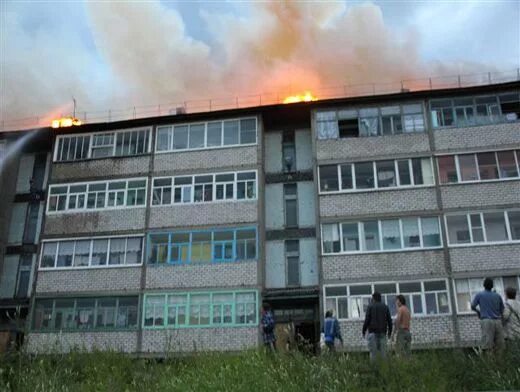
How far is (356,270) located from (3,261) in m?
19.2

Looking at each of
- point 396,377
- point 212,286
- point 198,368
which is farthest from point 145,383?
point 212,286

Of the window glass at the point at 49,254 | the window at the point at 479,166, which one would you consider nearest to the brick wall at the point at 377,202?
the window at the point at 479,166

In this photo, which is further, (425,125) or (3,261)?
(3,261)

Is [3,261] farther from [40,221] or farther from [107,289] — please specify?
[107,289]

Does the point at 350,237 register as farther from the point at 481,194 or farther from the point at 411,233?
the point at 481,194

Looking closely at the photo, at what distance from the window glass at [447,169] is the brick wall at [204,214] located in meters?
8.98

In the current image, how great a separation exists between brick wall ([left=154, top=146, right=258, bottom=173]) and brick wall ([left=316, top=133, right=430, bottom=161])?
3637mm

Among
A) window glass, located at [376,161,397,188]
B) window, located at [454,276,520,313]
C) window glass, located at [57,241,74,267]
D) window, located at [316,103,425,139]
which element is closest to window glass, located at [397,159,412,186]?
window glass, located at [376,161,397,188]

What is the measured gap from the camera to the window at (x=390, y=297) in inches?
981

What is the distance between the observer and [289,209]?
28.9 metres

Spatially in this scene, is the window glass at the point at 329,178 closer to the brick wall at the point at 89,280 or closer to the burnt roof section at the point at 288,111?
the burnt roof section at the point at 288,111

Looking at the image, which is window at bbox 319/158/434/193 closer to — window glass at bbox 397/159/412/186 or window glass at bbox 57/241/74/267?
window glass at bbox 397/159/412/186

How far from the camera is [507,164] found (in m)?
26.5

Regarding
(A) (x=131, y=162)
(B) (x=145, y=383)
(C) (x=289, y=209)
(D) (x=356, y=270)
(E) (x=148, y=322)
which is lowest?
(B) (x=145, y=383)
